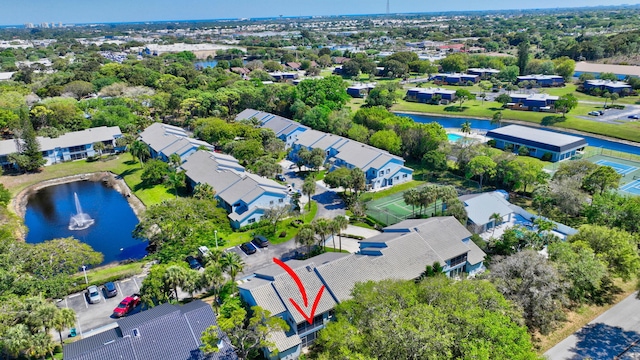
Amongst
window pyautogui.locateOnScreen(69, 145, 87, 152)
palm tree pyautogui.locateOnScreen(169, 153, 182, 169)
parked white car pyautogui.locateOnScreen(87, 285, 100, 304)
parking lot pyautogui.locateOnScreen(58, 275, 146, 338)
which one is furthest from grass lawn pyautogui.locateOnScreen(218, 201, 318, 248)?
window pyautogui.locateOnScreen(69, 145, 87, 152)

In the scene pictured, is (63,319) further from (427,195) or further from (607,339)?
(607,339)

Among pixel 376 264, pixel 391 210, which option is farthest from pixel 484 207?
pixel 376 264

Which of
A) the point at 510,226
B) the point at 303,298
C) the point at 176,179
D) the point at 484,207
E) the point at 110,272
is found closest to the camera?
the point at 303,298

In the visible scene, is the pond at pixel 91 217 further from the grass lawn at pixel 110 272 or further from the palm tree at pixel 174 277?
the palm tree at pixel 174 277

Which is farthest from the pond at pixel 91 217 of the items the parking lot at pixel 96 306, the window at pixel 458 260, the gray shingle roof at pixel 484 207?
the gray shingle roof at pixel 484 207

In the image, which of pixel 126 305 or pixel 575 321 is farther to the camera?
pixel 126 305

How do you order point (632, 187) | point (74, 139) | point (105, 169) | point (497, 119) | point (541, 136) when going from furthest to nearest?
point (497, 119), point (74, 139), point (541, 136), point (105, 169), point (632, 187)

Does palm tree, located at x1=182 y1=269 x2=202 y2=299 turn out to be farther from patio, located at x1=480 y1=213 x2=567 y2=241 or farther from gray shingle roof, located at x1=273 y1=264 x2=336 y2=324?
patio, located at x1=480 y1=213 x2=567 y2=241
